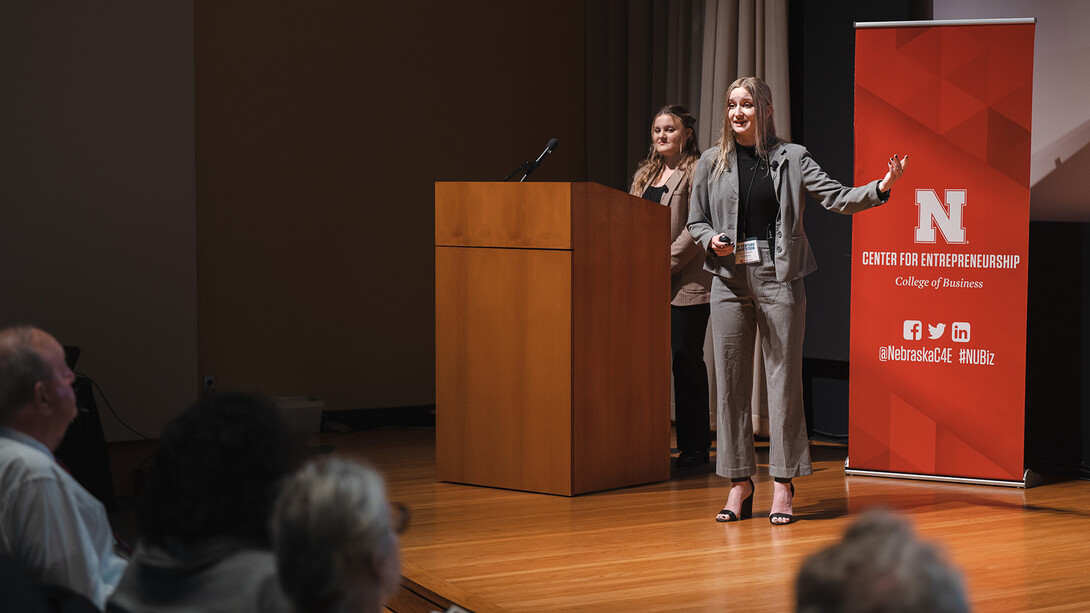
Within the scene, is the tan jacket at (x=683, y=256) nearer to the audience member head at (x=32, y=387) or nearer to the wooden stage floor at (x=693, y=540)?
the wooden stage floor at (x=693, y=540)

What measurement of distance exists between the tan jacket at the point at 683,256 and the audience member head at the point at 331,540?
3.64 metres

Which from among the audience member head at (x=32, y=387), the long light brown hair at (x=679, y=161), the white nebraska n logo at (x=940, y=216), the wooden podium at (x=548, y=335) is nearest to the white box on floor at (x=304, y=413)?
the wooden podium at (x=548, y=335)

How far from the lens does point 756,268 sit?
12.6 ft

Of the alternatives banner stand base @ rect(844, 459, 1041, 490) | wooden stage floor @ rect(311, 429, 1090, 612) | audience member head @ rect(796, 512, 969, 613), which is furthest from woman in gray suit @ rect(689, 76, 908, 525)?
audience member head @ rect(796, 512, 969, 613)

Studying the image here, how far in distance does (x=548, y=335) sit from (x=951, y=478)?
1.70 meters

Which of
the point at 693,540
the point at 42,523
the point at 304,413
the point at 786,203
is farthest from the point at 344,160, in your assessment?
the point at 42,523

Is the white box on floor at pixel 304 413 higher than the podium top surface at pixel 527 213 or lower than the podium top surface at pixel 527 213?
lower

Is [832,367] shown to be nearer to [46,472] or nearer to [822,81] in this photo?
[822,81]

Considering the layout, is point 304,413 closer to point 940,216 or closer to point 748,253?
point 748,253

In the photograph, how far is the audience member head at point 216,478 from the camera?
147 centimetres

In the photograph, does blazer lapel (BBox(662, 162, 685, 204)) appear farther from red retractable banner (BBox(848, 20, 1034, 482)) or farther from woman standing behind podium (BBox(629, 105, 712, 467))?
red retractable banner (BBox(848, 20, 1034, 482))

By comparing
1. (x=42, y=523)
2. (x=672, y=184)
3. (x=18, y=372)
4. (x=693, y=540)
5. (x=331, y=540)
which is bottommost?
(x=693, y=540)

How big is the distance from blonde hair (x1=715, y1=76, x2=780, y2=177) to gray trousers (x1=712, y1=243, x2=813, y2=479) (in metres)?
0.31

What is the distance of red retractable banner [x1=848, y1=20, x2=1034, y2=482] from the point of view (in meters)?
4.43
